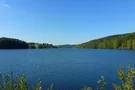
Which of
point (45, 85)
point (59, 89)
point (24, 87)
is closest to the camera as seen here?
point (24, 87)

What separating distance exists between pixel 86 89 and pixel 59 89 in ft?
91.4

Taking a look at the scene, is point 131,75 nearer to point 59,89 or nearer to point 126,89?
point 126,89

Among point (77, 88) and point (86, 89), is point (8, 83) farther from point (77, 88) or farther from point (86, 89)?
point (77, 88)

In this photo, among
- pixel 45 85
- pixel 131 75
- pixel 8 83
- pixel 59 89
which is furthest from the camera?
pixel 45 85

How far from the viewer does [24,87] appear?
366 inches

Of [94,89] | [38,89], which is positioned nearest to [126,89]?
[38,89]

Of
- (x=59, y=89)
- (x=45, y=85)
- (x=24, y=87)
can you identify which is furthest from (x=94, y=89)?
(x=24, y=87)

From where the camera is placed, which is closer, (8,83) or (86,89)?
(86,89)

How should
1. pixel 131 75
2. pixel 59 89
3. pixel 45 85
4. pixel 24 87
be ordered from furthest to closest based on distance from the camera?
pixel 45 85, pixel 59 89, pixel 24 87, pixel 131 75

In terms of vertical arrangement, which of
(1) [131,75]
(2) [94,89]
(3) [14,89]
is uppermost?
(1) [131,75]

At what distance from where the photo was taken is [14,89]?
11.7m

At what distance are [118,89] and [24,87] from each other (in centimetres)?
359

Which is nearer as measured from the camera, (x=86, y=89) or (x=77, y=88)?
(x=86, y=89)

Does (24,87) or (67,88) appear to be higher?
(24,87)
